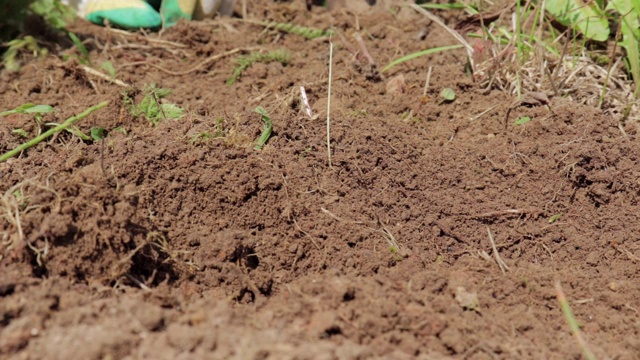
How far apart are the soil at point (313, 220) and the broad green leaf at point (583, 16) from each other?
19.8 inches

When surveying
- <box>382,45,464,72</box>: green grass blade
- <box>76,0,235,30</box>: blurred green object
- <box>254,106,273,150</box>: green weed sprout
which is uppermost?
<box>76,0,235,30</box>: blurred green object

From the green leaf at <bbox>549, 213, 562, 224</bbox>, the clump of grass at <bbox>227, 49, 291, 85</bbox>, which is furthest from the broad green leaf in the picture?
the clump of grass at <bbox>227, 49, 291, 85</bbox>

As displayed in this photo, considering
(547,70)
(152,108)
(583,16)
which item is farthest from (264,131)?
(583,16)

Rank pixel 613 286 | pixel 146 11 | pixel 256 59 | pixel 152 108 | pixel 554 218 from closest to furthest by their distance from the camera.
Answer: pixel 613 286, pixel 554 218, pixel 152 108, pixel 256 59, pixel 146 11

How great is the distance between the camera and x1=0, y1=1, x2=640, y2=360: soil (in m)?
1.63

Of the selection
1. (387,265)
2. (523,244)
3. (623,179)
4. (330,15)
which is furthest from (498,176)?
(330,15)

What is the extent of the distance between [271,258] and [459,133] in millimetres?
1034

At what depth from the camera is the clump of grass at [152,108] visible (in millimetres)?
2541

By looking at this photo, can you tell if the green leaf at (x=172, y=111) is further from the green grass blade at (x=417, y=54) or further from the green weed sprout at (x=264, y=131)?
the green grass blade at (x=417, y=54)

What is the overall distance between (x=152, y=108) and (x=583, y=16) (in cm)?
206

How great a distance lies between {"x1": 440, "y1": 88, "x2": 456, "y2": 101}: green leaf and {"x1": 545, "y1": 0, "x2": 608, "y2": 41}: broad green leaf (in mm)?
672

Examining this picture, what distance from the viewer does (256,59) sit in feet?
9.84

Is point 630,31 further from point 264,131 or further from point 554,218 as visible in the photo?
point 264,131

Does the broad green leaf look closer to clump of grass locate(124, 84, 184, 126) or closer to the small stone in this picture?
the small stone
